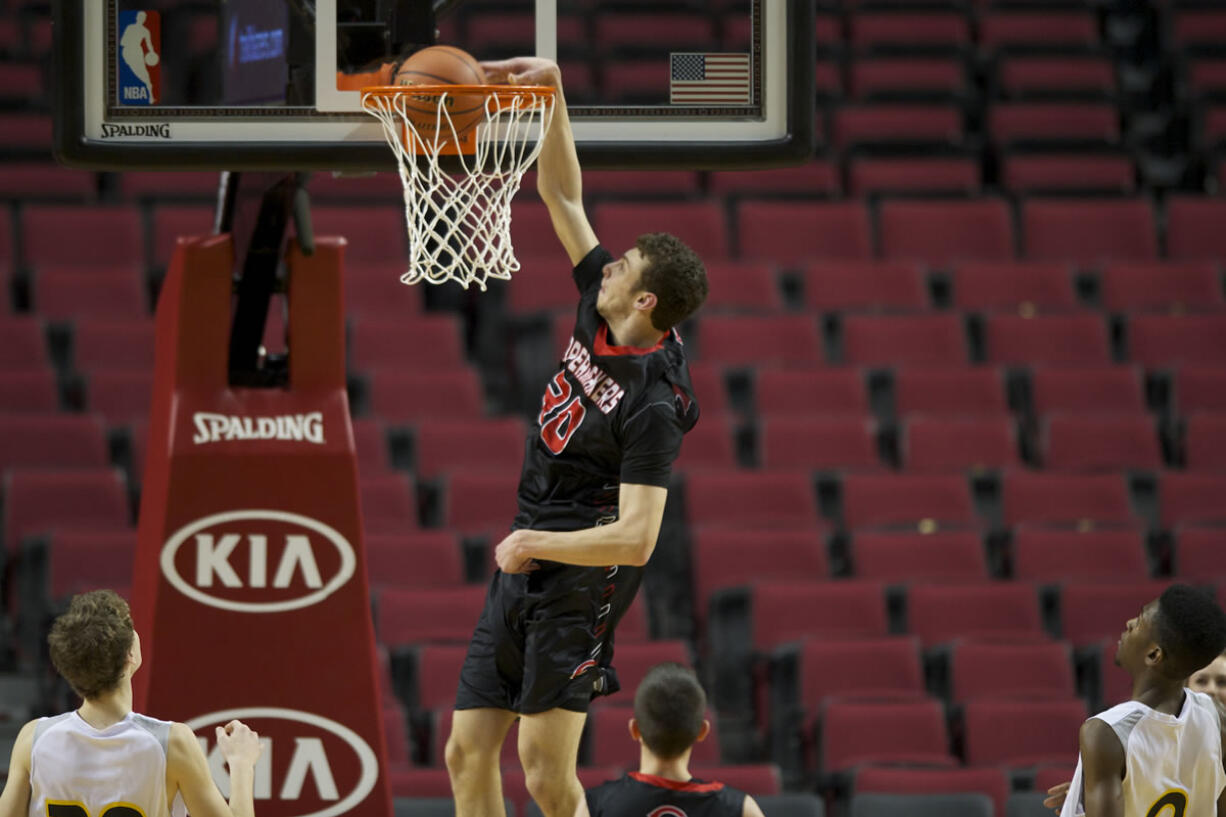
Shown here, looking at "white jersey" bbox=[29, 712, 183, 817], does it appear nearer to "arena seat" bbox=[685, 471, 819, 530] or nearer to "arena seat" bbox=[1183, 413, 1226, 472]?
"arena seat" bbox=[685, 471, 819, 530]

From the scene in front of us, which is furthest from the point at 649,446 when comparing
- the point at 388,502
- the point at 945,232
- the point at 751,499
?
the point at 945,232

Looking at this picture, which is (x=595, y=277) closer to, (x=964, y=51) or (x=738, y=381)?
(x=738, y=381)

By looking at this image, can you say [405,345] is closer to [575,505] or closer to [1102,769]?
[575,505]

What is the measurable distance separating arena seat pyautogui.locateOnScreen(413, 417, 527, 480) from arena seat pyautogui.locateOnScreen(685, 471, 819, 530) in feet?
2.64

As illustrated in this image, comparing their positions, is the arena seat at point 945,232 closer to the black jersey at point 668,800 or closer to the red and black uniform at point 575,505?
the red and black uniform at point 575,505

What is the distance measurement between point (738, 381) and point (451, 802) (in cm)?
349

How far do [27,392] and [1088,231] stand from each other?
5.69 meters

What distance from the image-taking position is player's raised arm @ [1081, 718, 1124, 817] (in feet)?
11.1

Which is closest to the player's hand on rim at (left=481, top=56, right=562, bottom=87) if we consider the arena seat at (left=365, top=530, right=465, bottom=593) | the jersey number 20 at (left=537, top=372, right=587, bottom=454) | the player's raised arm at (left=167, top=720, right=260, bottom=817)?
the jersey number 20 at (left=537, top=372, right=587, bottom=454)

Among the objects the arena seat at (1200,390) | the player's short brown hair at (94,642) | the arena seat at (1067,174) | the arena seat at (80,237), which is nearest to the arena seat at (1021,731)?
the arena seat at (1200,390)

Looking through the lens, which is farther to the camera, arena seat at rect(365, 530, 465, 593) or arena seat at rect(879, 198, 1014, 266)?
arena seat at rect(879, 198, 1014, 266)

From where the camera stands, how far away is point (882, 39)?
1112 centimetres

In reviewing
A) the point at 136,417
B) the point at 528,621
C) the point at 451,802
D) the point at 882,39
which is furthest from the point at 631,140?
the point at 882,39

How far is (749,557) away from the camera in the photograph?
7.28 metres
